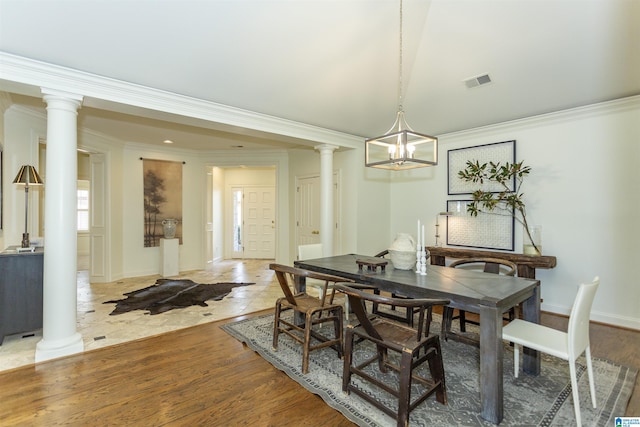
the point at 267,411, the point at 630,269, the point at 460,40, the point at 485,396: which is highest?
the point at 460,40

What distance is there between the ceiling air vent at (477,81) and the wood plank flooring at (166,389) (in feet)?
9.77

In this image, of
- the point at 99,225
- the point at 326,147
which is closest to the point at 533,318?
the point at 326,147

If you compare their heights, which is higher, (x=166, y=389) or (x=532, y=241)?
(x=532, y=241)

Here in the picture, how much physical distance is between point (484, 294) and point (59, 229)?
3.44 m

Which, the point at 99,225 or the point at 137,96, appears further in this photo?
the point at 99,225

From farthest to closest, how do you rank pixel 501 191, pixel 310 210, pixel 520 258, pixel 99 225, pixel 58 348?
pixel 310 210 → pixel 99 225 → pixel 501 191 → pixel 520 258 → pixel 58 348

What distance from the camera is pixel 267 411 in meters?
2.00

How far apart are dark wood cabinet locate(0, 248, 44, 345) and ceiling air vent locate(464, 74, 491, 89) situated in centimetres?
490

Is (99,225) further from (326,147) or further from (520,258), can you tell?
(520,258)

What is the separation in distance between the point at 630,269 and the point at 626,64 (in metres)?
2.17

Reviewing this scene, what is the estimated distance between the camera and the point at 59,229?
8.87ft

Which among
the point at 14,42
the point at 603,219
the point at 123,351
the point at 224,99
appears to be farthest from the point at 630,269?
the point at 14,42

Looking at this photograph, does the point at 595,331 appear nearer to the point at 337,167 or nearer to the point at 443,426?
the point at 443,426

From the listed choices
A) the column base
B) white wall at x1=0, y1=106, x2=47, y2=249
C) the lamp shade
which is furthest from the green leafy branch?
white wall at x1=0, y1=106, x2=47, y2=249
